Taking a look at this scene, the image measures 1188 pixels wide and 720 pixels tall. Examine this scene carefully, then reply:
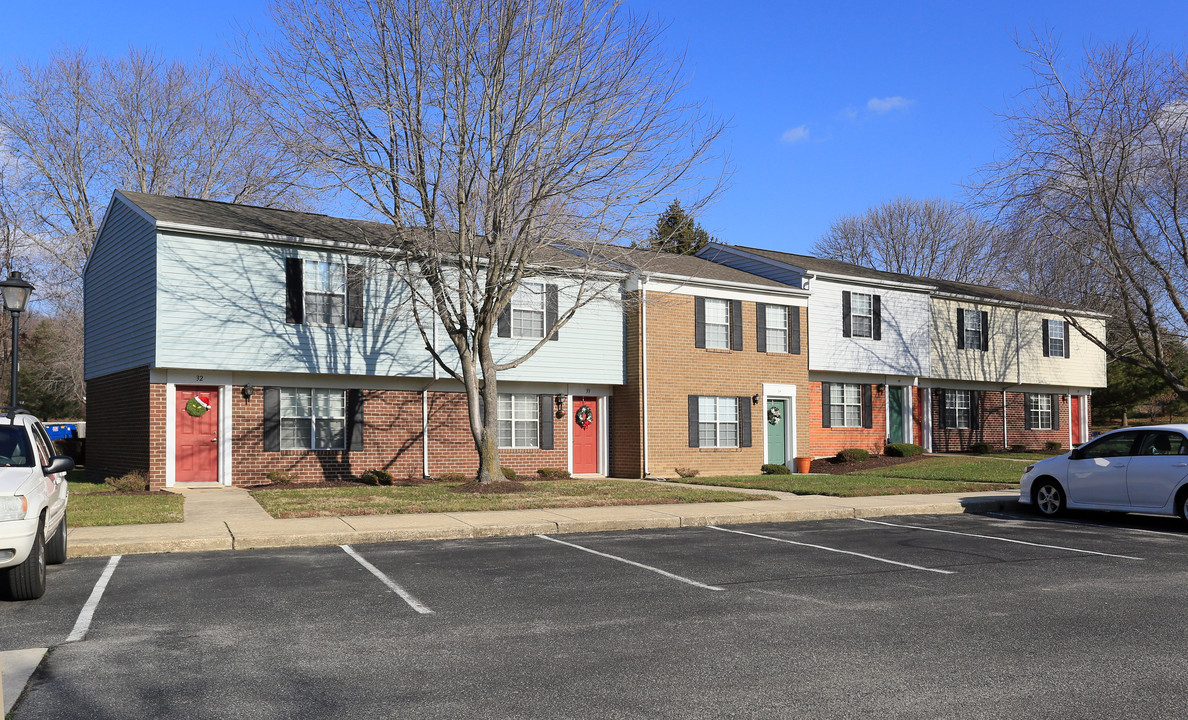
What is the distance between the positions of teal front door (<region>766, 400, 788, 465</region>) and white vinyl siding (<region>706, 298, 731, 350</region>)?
2728 millimetres

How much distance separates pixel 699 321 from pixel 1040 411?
1899 cm

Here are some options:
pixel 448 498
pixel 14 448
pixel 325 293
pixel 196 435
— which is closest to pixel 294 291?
pixel 325 293

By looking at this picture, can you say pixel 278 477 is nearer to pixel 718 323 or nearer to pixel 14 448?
pixel 14 448

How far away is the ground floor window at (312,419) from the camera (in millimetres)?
21469

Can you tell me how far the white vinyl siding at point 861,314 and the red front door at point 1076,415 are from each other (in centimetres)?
1361

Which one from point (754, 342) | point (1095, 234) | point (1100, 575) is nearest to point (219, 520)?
point (1100, 575)

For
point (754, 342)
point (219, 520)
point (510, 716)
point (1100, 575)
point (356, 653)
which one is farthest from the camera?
point (754, 342)

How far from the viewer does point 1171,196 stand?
2786 cm

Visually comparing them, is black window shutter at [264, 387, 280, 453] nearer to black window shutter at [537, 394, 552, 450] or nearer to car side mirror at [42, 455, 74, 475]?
black window shutter at [537, 394, 552, 450]

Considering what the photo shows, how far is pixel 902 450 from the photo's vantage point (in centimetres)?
3094

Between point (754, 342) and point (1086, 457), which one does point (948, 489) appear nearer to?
point (1086, 457)

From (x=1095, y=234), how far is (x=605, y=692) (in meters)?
27.5

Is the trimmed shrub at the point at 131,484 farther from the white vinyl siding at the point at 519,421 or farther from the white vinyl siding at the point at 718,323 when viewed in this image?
the white vinyl siding at the point at 718,323

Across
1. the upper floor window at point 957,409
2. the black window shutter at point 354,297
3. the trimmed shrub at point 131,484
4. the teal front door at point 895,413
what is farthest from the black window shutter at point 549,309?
the upper floor window at point 957,409
